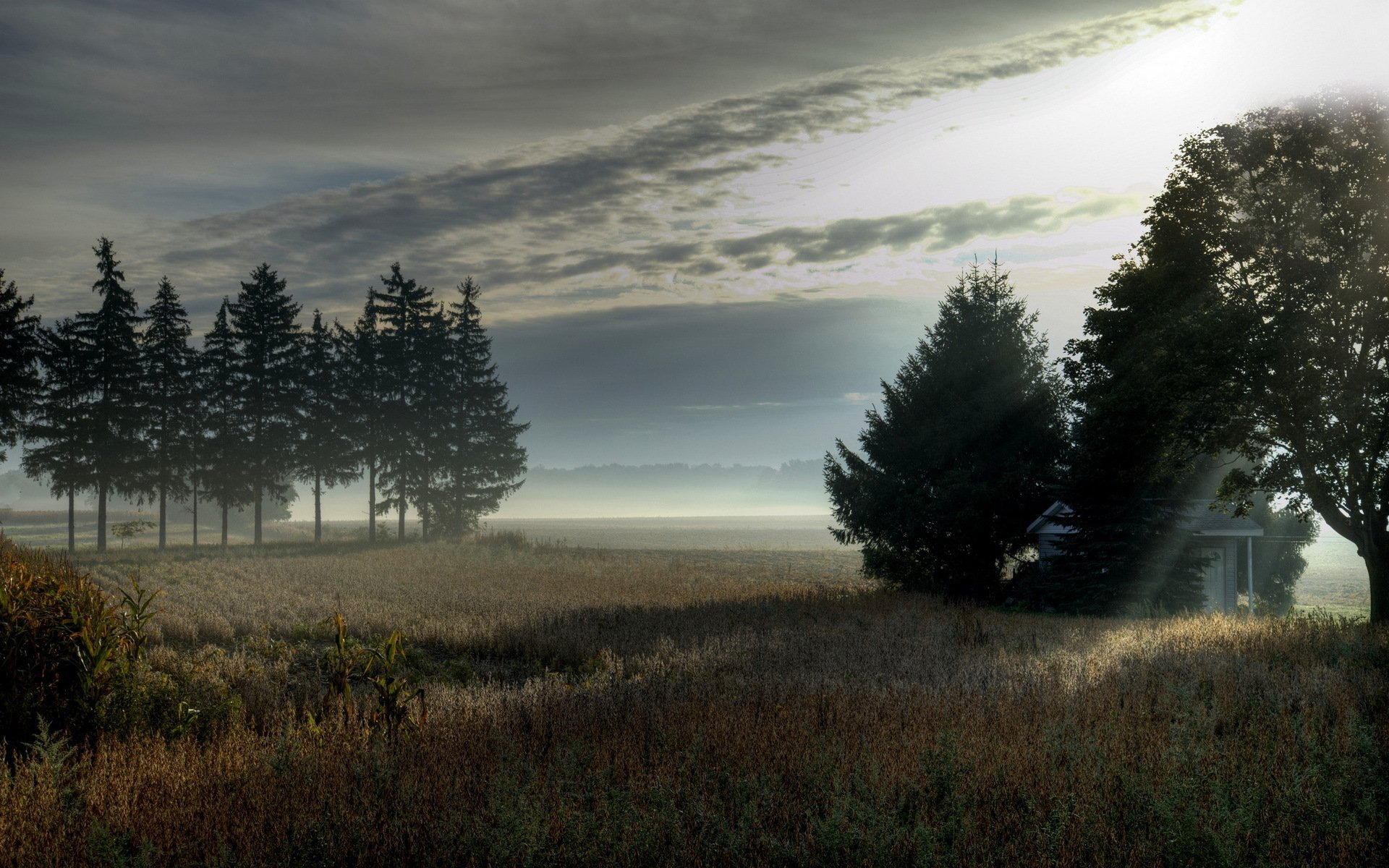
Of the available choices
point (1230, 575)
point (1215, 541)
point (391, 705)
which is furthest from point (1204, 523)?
point (391, 705)

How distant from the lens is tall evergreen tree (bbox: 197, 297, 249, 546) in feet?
150

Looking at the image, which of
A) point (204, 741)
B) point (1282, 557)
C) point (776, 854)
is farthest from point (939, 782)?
point (1282, 557)

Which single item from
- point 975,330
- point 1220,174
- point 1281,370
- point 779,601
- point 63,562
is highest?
point 1220,174

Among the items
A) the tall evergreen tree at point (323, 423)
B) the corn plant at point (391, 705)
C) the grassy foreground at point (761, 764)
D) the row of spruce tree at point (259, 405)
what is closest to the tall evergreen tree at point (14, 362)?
the row of spruce tree at point (259, 405)

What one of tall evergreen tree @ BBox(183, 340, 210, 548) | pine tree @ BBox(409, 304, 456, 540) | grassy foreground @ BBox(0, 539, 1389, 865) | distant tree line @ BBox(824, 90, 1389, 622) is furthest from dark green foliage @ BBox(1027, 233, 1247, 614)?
tall evergreen tree @ BBox(183, 340, 210, 548)

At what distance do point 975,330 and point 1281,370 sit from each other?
30.2 ft

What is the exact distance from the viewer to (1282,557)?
32.0 m

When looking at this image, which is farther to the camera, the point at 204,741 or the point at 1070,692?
the point at 1070,692

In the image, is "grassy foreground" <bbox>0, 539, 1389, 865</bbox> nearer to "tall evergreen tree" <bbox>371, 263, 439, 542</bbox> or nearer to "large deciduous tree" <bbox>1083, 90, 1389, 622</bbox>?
"large deciduous tree" <bbox>1083, 90, 1389, 622</bbox>

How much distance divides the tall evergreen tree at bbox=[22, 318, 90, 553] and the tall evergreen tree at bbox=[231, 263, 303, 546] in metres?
7.00

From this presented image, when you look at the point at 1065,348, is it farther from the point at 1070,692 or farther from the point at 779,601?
the point at 1070,692

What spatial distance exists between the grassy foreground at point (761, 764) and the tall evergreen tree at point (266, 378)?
1423 inches

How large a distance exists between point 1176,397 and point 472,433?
40.2 m

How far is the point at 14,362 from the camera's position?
128ft
